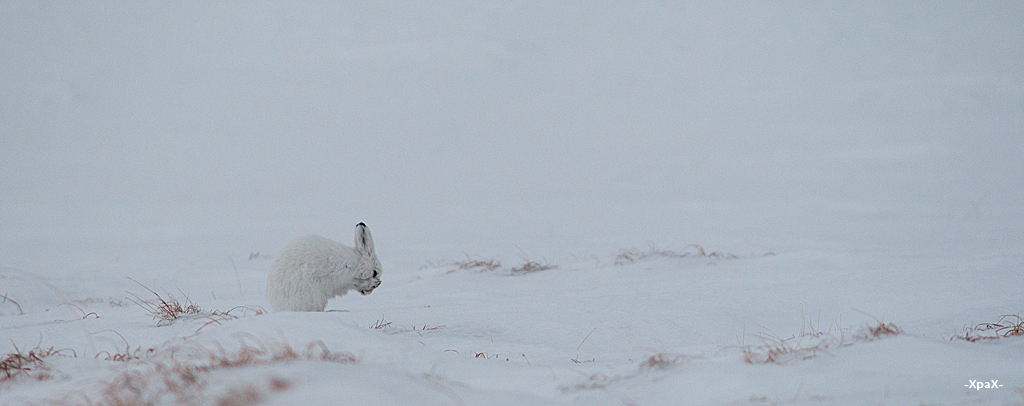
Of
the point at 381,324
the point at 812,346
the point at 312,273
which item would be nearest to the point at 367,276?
the point at 312,273

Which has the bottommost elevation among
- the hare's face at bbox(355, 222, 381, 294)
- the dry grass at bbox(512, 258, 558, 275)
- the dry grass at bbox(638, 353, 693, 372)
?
the dry grass at bbox(512, 258, 558, 275)

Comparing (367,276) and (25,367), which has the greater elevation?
(25,367)

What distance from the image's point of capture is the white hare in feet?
15.0

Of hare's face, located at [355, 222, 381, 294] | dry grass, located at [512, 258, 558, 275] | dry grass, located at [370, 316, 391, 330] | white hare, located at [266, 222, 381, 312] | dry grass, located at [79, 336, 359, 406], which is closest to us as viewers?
dry grass, located at [79, 336, 359, 406]

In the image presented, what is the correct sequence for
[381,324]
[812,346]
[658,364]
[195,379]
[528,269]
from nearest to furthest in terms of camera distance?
[195,379]
[658,364]
[812,346]
[381,324]
[528,269]

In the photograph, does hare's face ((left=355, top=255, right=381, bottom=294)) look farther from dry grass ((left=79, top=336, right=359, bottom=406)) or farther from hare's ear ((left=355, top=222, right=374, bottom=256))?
dry grass ((left=79, top=336, right=359, bottom=406))

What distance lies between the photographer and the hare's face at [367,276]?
542cm

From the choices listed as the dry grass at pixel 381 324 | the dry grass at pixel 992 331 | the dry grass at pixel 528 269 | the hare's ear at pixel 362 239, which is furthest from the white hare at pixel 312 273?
the dry grass at pixel 992 331

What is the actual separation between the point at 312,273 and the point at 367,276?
33.4 inches

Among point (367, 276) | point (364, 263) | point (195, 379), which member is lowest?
point (367, 276)

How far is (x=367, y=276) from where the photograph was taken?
5508 mm

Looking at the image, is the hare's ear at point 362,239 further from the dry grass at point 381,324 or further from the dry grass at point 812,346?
the dry grass at point 812,346

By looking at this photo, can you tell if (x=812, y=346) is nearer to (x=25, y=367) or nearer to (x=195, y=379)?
(x=195, y=379)

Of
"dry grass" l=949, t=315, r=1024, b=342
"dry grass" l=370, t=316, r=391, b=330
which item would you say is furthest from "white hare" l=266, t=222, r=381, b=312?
"dry grass" l=949, t=315, r=1024, b=342
